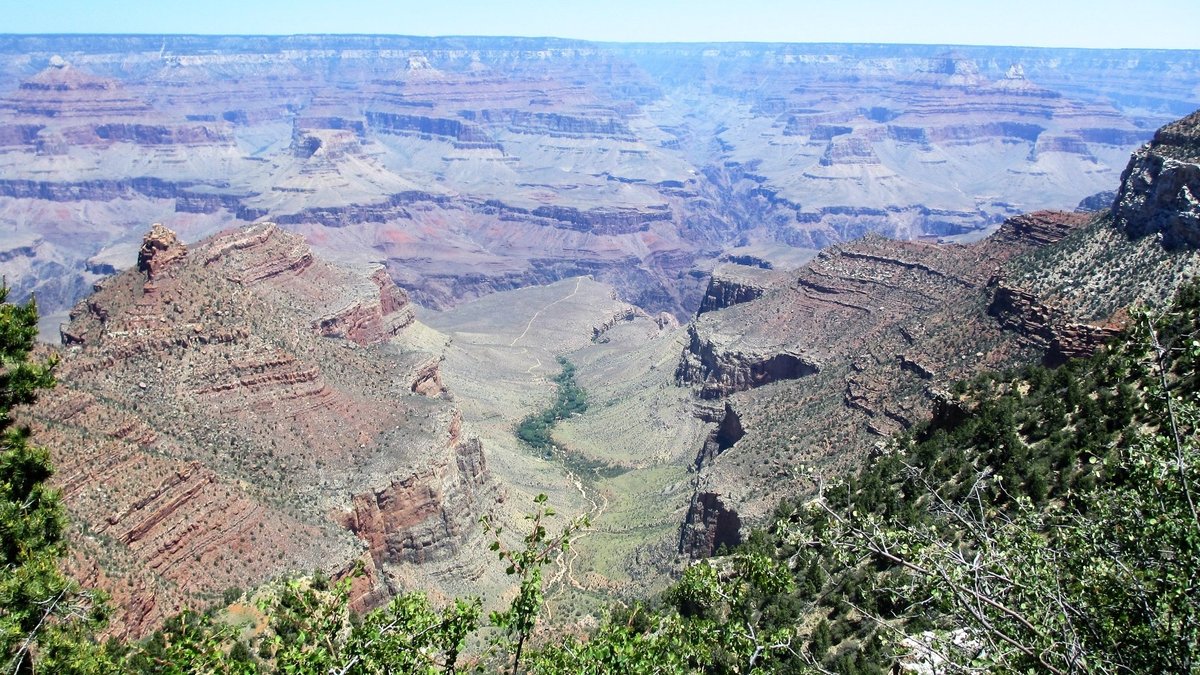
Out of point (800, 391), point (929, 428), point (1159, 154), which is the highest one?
point (1159, 154)

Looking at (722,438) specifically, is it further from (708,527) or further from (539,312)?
(539,312)

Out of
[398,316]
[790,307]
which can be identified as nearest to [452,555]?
[790,307]

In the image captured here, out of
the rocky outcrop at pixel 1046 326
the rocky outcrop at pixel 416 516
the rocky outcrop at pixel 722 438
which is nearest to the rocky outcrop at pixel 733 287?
the rocky outcrop at pixel 722 438

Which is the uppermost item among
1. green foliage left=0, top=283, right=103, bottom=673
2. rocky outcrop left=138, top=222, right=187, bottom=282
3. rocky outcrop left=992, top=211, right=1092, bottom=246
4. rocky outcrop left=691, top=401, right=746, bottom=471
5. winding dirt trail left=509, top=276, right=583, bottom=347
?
green foliage left=0, top=283, right=103, bottom=673

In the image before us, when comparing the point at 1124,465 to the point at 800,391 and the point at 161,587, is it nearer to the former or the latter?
the point at 161,587

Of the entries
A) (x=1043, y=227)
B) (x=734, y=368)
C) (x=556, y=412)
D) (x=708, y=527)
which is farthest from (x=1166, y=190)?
(x=556, y=412)

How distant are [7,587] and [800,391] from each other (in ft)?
179

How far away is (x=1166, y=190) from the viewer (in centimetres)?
5225

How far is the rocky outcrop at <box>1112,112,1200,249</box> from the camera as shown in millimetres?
50125

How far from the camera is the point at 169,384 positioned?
5081 cm

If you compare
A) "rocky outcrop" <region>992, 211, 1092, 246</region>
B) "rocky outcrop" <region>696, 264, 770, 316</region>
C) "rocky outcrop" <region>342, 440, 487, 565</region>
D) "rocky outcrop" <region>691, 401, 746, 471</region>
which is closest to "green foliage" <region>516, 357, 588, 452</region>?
"rocky outcrop" <region>691, 401, 746, 471</region>

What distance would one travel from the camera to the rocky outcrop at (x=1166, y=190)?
50125 millimetres

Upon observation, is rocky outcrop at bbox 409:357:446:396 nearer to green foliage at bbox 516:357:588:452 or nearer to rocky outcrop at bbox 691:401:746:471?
green foliage at bbox 516:357:588:452

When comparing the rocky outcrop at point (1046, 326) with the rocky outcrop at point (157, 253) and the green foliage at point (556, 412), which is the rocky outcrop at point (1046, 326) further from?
the rocky outcrop at point (157, 253)
